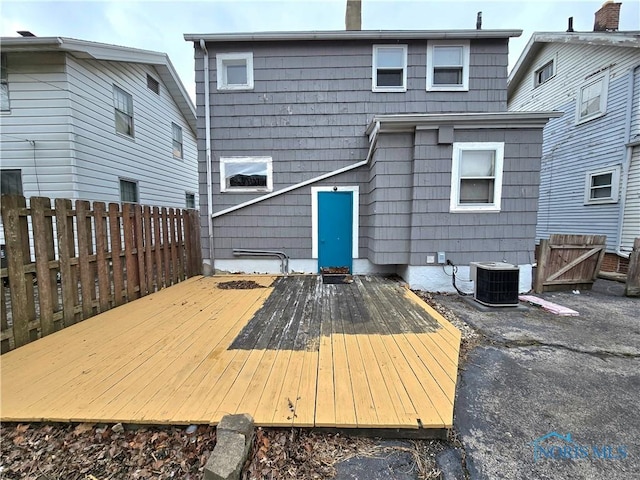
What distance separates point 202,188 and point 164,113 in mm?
4970

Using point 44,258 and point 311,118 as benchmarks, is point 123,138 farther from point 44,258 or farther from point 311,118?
point 44,258

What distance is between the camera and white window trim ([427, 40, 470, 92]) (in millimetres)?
6215

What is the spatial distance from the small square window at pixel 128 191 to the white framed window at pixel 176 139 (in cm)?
253

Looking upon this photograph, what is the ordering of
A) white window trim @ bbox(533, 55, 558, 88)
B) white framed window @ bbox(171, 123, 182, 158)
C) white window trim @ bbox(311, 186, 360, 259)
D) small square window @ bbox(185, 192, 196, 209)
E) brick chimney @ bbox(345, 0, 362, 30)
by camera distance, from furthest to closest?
small square window @ bbox(185, 192, 196, 209) < white framed window @ bbox(171, 123, 182, 158) < white window trim @ bbox(533, 55, 558, 88) < brick chimney @ bbox(345, 0, 362, 30) < white window trim @ bbox(311, 186, 360, 259)

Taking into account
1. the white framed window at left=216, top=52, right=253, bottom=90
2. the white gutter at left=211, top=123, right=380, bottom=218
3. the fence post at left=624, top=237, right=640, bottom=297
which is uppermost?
the white framed window at left=216, top=52, right=253, bottom=90

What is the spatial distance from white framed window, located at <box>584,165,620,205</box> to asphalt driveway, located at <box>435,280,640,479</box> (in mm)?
5978

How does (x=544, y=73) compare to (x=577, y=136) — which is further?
(x=544, y=73)

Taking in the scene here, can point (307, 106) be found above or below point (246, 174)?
above

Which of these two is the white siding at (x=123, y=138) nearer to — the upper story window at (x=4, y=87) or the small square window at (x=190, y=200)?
the small square window at (x=190, y=200)

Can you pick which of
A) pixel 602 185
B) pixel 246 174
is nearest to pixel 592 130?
pixel 602 185

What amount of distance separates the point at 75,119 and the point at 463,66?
9037 millimetres

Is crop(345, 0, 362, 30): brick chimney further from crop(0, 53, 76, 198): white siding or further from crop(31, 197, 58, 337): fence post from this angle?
crop(31, 197, 58, 337): fence post

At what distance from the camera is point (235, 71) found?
21.3 feet

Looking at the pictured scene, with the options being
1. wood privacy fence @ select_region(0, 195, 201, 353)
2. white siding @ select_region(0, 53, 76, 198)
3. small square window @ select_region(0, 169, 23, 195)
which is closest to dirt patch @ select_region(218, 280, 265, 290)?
wood privacy fence @ select_region(0, 195, 201, 353)
